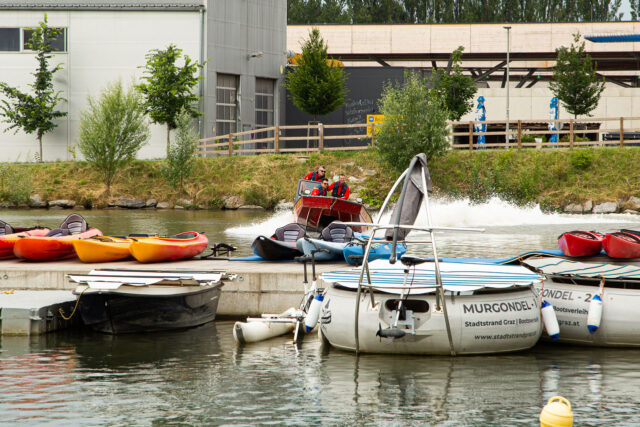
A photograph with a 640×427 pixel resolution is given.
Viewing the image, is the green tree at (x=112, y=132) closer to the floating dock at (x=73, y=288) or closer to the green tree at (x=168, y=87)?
the green tree at (x=168, y=87)

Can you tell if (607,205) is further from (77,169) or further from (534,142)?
(77,169)

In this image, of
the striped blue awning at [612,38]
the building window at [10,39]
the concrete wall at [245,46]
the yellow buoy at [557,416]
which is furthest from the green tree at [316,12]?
the yellow buoy at [557,416]

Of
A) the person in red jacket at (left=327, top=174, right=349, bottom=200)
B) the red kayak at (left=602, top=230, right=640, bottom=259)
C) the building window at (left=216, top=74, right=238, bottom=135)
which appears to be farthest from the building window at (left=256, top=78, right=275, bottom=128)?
the red kayak at (left=602, top=230, right=640, bottom=259)

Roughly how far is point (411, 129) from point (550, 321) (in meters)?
28.1

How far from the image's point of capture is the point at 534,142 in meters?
42.6

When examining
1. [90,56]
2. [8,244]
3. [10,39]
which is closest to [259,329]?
[8,244]

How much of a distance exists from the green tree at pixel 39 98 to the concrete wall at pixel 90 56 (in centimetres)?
63

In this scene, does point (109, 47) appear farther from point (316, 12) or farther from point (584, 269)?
point (316, 12)

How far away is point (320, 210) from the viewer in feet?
85.4

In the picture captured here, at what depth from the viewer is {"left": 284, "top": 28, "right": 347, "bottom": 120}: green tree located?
4706 cm

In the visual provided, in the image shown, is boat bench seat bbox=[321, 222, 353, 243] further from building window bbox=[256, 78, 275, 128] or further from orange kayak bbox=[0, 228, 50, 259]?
building window bbox=[256, 78, 275, 128]

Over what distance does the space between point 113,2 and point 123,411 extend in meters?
41.2

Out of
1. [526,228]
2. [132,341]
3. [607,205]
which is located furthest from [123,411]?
[607,205]

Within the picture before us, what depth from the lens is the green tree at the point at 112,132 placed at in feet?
143
